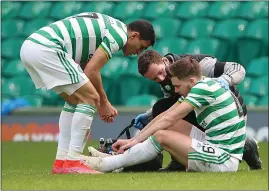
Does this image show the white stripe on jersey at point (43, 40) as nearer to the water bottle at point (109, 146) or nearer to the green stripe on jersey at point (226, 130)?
the water bottle at point (109, 146)

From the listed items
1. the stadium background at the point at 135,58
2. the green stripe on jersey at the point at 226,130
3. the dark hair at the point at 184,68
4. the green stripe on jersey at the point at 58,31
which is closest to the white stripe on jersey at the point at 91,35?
the green stripe on jersey at the point at 58,31

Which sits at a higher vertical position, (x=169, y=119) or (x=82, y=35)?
(x=82, y=35)

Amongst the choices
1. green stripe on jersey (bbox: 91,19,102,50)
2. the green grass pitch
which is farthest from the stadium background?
the green grass pitch

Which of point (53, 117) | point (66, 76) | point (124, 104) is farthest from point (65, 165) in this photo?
point (124, 104)

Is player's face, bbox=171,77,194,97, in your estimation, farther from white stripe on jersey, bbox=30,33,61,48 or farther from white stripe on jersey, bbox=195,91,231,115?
white stripe on jersey, bbox=30,33,61,48

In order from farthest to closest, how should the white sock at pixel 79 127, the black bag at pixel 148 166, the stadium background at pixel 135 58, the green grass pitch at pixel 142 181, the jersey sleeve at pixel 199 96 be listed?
the stadium background at pixel 135 58 → the black bag at pixel 148 166 → the white sock at pixel 79 127 → the jersey sleeve at pixel 199 96 → the green grass pitch at pixel 142 181

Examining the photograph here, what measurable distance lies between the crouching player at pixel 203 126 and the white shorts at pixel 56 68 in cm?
72

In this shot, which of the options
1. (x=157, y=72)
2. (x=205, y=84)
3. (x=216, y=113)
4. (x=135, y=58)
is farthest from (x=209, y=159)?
(x=135, y=58)

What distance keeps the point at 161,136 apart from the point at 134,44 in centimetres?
91

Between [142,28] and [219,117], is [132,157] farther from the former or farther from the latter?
[142,28]

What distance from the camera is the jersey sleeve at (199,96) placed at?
6.61 m

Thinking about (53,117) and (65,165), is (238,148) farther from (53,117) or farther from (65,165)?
(53,117)

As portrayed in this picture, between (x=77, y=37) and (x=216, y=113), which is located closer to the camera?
(x=216, y=113)

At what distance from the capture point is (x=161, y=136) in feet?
22.0
